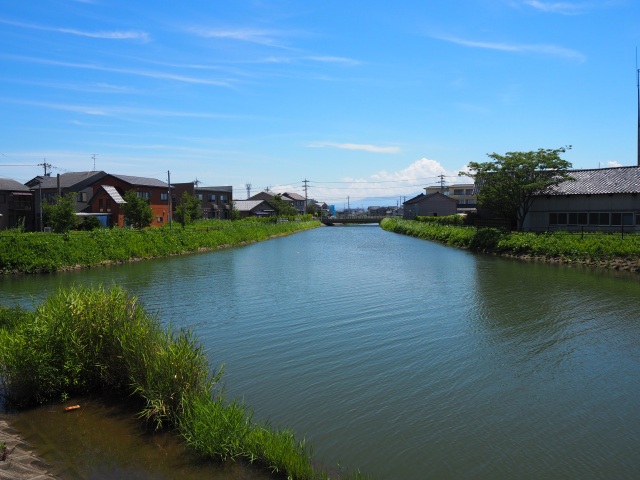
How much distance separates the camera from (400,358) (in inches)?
420

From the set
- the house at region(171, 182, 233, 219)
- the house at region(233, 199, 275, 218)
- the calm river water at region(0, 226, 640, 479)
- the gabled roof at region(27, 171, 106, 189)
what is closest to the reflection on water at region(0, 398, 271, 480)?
the calm river water at region(0, 226, 640, 479)

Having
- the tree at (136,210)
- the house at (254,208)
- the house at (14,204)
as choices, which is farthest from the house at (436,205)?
the house at (14,204)

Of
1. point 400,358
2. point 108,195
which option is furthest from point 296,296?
point 108,195

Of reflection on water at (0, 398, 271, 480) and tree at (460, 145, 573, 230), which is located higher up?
tree at (460, 145, 573, 230)

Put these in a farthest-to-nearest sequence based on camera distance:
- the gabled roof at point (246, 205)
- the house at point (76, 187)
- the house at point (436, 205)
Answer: the gabled roof at point (246, 205), the house at point (436, 205), the house at point (76, 187)

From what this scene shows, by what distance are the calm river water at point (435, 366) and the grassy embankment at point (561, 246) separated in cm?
526

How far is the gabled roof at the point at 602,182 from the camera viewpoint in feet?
112

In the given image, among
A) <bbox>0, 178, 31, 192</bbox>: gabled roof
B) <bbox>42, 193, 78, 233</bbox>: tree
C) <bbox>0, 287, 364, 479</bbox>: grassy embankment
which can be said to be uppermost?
<bbox>0, 178, 31, 192</bbox>: gabled roof

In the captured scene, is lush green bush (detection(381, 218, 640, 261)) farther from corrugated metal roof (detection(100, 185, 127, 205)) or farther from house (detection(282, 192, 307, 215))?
house (detection(282, 192, 307, 215))

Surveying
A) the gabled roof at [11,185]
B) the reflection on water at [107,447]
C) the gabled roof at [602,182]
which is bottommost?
the reflection on water at [107,447]

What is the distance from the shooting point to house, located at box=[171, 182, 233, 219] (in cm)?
7838

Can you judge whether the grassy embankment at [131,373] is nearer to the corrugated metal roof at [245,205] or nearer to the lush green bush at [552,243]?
the lush green bush at [552,243]

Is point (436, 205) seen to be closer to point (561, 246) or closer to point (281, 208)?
point (281, 208)

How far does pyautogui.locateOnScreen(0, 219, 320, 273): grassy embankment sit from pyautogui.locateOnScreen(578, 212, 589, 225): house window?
28359 mm
